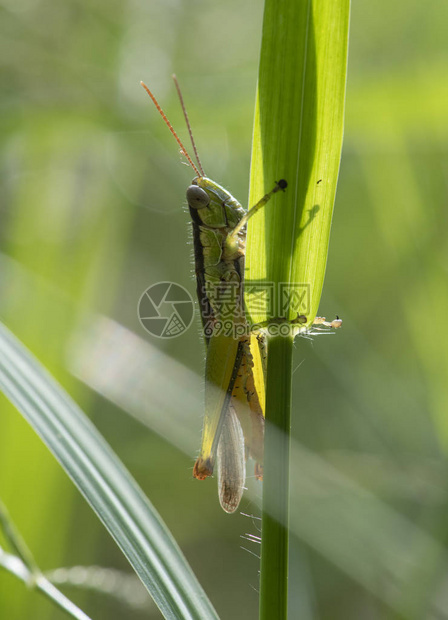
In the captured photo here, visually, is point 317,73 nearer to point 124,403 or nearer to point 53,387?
point 53,387

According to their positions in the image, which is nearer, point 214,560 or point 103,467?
point 103,467

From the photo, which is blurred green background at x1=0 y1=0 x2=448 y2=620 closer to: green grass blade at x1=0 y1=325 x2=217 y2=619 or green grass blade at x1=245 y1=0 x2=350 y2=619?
green grass blade at x1=0 y1=325 x2=217 y2=619

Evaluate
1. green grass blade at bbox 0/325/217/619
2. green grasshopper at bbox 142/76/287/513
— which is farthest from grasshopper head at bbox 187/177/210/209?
green grass blade at bbox 0/325/217/619

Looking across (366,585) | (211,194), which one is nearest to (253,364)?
(211,194)

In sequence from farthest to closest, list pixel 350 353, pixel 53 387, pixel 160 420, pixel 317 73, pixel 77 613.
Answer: pixel 350 353
pixel 160 420
pixel 53 387
pixel 77 613
pixel 317 73

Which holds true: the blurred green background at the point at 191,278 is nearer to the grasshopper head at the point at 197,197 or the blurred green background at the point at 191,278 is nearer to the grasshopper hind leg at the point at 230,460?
the grasshopper hind leg at the point at 230,460

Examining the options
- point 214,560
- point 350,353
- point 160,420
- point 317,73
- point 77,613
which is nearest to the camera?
point 317,73
